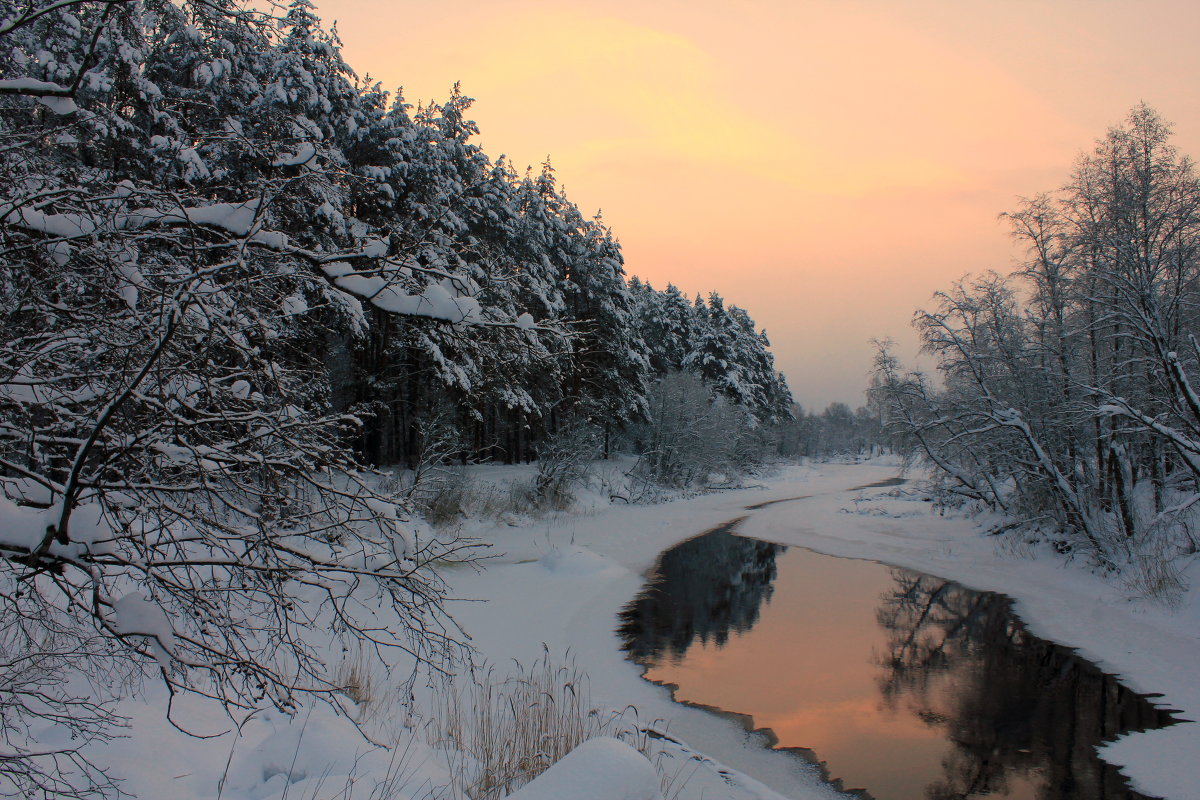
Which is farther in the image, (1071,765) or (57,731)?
(1071,765)

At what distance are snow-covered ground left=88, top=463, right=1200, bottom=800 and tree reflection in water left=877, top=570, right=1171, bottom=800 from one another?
36cm

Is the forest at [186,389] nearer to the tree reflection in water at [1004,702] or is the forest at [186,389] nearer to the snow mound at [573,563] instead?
the tree reflection in water at [1004,702]

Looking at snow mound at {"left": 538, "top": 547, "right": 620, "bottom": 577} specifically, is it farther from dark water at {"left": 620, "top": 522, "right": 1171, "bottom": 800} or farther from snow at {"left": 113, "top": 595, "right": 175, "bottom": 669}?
snow at {"left": 113, "top": 595, "right": 175, "bottom": 669}

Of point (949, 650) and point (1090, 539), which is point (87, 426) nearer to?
point (949, 650)

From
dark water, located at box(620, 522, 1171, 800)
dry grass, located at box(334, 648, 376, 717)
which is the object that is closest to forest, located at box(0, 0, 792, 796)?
dry grass, located at box(334, 648, 376, 717)

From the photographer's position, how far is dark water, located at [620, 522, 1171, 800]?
666 cm

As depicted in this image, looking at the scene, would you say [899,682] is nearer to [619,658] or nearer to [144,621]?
[619,658]

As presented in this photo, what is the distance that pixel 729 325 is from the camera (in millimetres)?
51500

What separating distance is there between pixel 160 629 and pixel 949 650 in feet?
A: 35.8

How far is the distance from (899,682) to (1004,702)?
1213 mm

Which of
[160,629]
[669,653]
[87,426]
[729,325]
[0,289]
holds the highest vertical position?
[729,325]

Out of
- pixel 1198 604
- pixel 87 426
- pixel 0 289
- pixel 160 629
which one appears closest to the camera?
pixel 160 629

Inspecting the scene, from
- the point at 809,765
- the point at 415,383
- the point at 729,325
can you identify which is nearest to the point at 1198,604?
the point at 809,765

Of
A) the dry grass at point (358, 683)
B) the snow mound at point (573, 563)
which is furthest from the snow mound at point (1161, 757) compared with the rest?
the snow mound at point (573, 563)
